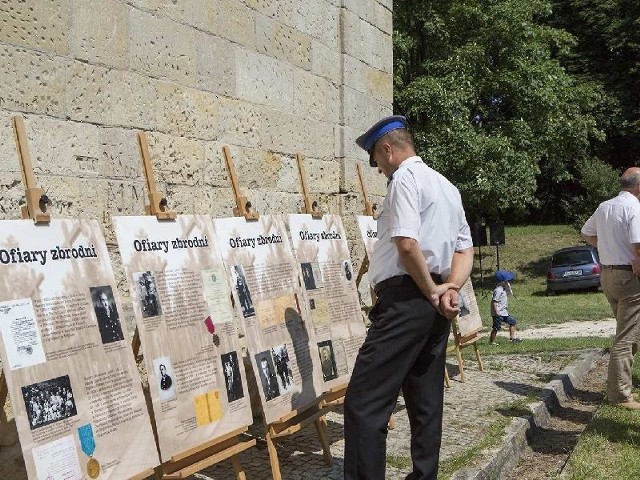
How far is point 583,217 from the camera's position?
26.2 metres

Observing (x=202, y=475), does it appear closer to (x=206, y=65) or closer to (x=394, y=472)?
(x=394, y=472)

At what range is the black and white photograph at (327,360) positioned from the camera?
4539mm

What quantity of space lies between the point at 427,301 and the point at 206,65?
2.58 m

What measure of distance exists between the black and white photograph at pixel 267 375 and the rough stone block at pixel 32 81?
5.69 feet

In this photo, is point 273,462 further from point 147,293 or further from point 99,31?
point 99,31

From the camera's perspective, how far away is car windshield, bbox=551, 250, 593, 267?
20.9 metres

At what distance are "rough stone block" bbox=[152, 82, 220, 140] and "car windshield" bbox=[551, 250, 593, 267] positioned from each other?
17659 millimetres

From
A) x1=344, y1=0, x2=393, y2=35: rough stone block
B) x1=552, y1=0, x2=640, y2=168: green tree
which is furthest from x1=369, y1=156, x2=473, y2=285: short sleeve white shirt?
x1=552, y1=0, x2=640, y2=168: green tree

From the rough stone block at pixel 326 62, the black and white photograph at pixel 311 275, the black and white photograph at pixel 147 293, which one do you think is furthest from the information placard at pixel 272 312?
the rough stone block at pixel 326 62

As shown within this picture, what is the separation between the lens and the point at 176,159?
4.84m

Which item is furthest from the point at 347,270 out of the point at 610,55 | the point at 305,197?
the point at 610,55

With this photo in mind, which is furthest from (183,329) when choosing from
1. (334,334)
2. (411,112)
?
(411,112)

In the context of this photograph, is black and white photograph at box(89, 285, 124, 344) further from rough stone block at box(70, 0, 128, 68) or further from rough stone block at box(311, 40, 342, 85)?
rough stone block at box(311, 40, 342, 85)

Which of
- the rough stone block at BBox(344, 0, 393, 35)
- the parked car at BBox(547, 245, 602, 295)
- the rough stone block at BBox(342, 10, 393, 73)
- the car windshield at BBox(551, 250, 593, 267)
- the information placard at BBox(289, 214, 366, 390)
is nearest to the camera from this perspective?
the information placard at BBox(289, 214, 366, 390)
